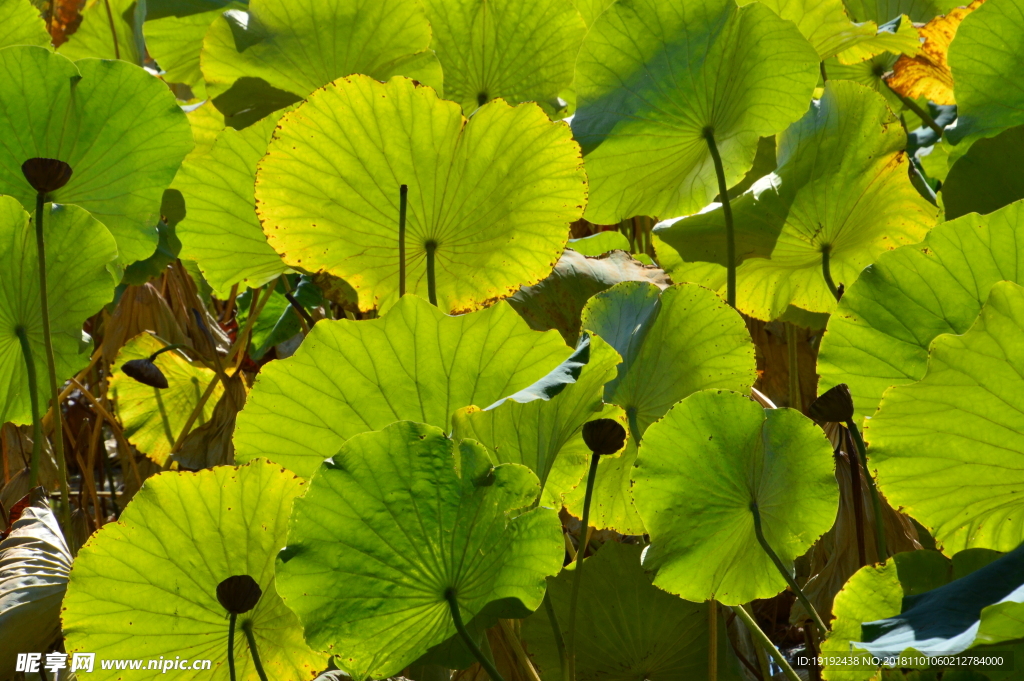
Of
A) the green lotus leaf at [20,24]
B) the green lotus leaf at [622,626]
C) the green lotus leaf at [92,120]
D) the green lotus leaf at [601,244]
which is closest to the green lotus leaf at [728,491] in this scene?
the green lotus leaf at [622,626]

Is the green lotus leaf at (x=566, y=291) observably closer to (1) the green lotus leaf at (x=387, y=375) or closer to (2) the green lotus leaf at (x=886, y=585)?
(1) the green lotus leaf at (x=387, y=375)

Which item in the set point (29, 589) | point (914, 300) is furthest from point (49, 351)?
point (914, 300)

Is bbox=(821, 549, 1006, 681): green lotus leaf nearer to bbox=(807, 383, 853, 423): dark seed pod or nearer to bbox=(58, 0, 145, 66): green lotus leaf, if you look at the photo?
bbox=(807, 383, 853, 423): dark seed pod

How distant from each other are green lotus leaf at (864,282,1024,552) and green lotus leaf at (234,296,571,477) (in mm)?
201

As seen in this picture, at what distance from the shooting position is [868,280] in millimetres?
530

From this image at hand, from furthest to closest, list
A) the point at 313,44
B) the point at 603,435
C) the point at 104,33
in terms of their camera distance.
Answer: the point at 104,33 < the point at 313,44 < the point at 603,435

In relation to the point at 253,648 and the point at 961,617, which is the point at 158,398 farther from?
the point at 961,617

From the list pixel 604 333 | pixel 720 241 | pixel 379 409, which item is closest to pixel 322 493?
pixel 379 409

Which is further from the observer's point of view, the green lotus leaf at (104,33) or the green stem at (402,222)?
the green lotus leaf at (104,33)

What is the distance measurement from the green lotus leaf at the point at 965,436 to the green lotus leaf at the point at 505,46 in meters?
0.52

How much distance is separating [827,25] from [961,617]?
22.5 inches

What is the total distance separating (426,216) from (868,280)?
1.09 feet

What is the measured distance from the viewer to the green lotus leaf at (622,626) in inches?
25.9

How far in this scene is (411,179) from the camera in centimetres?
67
